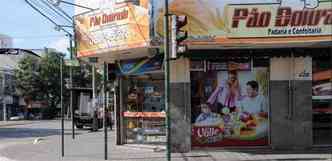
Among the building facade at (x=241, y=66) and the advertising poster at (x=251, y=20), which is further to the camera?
the building facade at (x=241, y=66)

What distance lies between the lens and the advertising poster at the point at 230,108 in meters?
21.7

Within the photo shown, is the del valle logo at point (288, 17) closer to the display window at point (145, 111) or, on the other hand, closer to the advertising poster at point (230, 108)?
the advertising poster at point (230, 108)

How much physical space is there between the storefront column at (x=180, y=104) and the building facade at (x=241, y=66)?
30 millimetres

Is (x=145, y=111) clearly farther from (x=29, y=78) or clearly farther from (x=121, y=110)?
(x=29, y=78)

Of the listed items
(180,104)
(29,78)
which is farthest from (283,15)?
(29,78)

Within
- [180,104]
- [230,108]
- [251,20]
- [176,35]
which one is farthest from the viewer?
[230,108]

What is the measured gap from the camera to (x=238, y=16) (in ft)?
66.9

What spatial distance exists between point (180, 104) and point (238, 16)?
3247 millimetres

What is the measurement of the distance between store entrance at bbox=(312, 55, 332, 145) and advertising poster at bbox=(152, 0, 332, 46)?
159cm

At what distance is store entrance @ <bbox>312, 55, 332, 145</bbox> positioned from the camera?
70.3 ft

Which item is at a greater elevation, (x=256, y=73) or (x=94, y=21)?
(x=94, y=21)

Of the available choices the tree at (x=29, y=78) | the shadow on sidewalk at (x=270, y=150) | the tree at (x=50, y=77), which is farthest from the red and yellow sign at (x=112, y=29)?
the tree at (x=29, y=78)

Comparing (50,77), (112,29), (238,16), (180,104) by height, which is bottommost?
(180,104)

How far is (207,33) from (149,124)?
14.7ft
